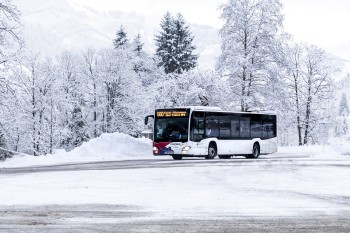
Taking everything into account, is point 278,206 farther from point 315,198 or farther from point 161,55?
point 161,55

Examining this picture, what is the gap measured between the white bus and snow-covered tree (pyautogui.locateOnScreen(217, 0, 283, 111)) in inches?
438

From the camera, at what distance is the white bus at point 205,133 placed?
106ft

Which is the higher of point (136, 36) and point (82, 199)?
point (136, 36)

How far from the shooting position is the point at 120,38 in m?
76.9

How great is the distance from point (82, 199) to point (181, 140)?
64.4 ft

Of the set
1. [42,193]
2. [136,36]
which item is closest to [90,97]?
[136,36]

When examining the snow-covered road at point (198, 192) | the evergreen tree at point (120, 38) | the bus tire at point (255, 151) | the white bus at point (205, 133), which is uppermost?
the evergreen tree at point (120, 38)

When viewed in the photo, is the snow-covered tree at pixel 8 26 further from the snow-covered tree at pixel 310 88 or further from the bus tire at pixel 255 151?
the snow-covered tree at pixel 310 88

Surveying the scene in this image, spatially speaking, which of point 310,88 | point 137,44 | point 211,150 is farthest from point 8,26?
point 137,44

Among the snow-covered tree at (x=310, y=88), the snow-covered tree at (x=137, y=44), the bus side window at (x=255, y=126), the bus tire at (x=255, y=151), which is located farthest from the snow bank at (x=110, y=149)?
the snow-covered tree at (x=137, y=44)

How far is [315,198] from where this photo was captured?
42.8 feet

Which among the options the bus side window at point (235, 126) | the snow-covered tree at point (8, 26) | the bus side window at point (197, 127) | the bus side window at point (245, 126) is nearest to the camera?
the snow-covered tree at point (8, 26)

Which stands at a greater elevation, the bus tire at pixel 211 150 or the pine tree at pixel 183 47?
the pine tree at pixel 183 47

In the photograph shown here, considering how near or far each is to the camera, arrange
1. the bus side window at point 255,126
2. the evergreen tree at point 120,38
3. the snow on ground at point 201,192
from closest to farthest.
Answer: the snow on ground at point 201,192, the bus side window at point 255,126, the evergreen tree at point 120,38
